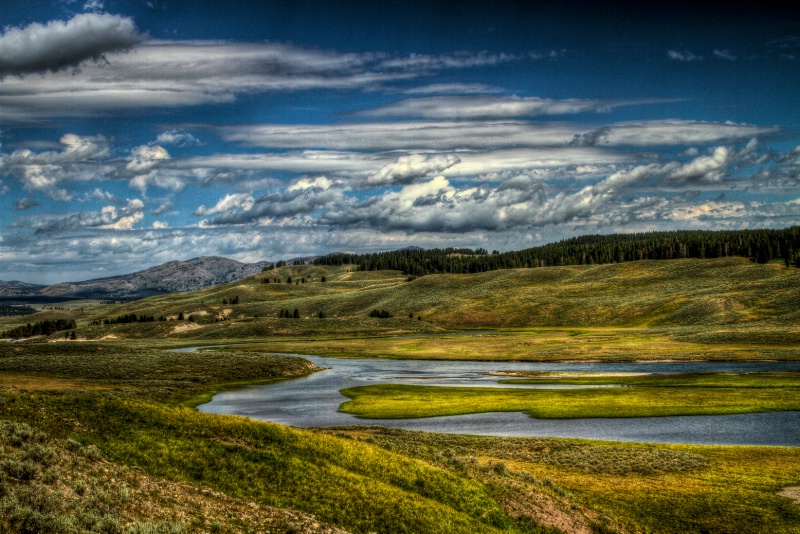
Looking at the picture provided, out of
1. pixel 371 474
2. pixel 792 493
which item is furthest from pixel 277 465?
pixel 792 493

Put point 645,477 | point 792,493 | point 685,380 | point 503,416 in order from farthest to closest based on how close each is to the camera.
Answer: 1. point 685,380
2. point 503,416
3. point 645,477
4. point 792,493

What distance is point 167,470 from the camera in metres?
21.3

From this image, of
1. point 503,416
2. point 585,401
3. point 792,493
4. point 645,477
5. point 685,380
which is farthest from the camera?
point 685,380

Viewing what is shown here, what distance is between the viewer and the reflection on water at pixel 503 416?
4728 cm

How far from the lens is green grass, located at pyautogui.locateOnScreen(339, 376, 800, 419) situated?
188 feet

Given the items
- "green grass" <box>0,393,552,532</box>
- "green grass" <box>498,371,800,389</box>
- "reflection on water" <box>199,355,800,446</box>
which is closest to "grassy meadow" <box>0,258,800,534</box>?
"green grass" <box>0,393,552,532</box>

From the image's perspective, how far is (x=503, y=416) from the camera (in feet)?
187

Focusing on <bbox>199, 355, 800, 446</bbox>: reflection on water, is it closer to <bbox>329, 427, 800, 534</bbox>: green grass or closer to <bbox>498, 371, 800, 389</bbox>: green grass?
<bbox>498, 371, 800, 389</bbox>: green grass

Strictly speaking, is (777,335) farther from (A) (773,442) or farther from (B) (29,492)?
(B) (29,492)

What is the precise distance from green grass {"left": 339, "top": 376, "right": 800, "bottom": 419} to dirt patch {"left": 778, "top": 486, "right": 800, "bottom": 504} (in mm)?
25420

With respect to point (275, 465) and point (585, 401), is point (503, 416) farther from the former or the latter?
point (275, 465)

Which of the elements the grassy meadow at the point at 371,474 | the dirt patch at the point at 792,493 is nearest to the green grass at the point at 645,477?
the grassy meadow at the point at 371,474

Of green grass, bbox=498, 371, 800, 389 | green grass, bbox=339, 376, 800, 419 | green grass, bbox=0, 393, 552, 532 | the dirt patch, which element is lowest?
green grass, bbox=498, 371, 800, 389

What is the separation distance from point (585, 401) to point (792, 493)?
3483 cm
